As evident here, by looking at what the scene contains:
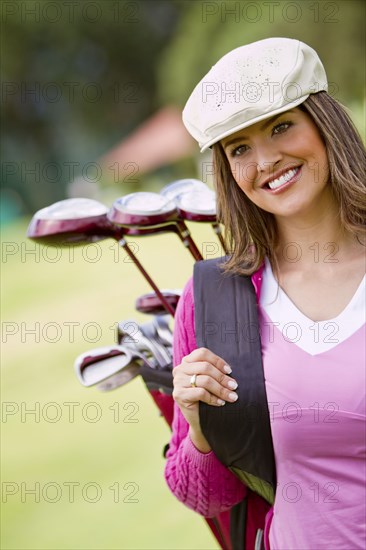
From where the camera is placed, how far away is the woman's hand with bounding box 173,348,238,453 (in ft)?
4.21

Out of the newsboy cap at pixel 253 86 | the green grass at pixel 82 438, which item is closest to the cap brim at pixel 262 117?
the newsboy cap at pixel 253 86

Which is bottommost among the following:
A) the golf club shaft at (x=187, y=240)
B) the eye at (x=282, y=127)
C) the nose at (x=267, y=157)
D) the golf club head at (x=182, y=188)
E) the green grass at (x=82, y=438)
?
the green grass at (x=82, y=438)

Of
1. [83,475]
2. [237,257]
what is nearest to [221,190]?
[237,257]

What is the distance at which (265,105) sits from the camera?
4.25 ft

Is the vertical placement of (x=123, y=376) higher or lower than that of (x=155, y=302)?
lower

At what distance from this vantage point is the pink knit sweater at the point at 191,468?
140 cm

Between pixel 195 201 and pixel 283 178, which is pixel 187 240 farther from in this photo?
pixel 283 178

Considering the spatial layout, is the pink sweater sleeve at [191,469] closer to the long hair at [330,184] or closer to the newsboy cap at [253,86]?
the long hair at [330,184]

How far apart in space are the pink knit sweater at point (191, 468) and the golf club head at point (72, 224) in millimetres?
256

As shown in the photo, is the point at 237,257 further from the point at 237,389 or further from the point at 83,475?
the point at 83,475

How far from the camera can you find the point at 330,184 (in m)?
1.37

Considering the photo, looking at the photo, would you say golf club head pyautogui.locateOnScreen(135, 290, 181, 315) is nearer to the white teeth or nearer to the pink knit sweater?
the pink knit sweater

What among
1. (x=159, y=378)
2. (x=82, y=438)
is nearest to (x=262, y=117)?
(x=159, y=378)

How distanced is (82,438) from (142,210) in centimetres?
281
